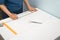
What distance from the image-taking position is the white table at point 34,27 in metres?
0.95

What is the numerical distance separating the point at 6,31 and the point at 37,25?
11.3 inches

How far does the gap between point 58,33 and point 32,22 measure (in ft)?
0.89

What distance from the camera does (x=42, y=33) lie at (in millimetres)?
998

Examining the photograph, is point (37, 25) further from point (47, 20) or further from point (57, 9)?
point (57, 9)

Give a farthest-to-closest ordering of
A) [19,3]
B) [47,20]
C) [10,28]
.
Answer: [19,3] < [47,20] < [10,28]

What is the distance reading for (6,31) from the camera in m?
1.01

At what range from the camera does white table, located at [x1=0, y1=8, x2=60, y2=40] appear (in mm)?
953

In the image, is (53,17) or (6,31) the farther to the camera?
(53,17)

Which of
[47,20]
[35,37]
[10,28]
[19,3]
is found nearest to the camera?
[35,37]

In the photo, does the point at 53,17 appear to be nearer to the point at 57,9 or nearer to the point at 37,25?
the point at 57,9

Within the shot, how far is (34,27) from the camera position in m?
1.07

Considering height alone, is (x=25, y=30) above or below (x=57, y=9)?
below

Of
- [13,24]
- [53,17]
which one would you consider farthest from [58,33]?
[13,24]

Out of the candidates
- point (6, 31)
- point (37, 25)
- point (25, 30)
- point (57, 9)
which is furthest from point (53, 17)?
point (6, 31)
